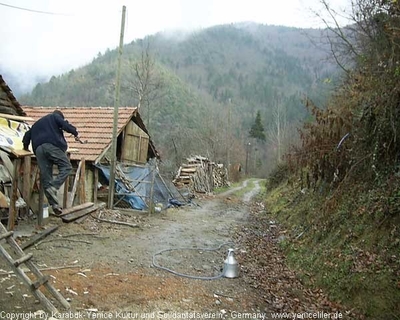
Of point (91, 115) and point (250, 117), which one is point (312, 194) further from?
point (250, 117)

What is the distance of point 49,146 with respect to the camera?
23.6 ft

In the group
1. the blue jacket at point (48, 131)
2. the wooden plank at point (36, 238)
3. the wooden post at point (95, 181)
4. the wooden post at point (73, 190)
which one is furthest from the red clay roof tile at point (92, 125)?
the blue jacket at point (48, 131)

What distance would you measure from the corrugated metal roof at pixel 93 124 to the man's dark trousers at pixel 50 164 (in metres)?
5.49

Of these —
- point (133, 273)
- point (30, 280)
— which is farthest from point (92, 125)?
point (30, 280)

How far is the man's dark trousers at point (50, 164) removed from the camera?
23.6 ft

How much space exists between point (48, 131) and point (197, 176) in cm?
1680

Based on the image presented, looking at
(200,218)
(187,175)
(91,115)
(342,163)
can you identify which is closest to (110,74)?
(187,175)

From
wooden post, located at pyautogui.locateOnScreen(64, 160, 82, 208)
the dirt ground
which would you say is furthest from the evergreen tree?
the dirt ground

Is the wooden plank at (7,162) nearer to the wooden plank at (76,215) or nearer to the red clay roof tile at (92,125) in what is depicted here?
the wooden plank at (76,215)

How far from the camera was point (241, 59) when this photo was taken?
12975 cm

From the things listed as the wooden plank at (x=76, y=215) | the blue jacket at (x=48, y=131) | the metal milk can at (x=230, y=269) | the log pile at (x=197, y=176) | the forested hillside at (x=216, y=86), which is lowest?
the log pile at (x=197, y=176)

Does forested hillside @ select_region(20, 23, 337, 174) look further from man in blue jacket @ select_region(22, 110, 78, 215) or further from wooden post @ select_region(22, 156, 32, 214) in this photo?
wooden post @ select_region(22, 156, 32, 214)

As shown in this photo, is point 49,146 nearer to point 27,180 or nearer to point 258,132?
point 27,180

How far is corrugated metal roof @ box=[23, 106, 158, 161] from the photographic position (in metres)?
13.4
